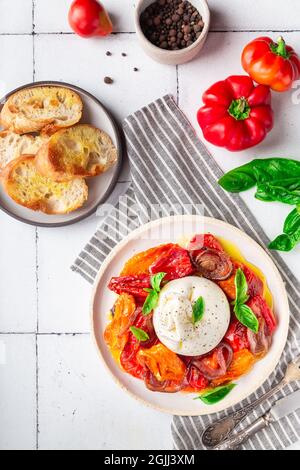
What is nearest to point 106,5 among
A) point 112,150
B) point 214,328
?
point 112,150

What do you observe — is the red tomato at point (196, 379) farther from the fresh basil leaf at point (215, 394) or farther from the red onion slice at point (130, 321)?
the red onion slice at point (130, 321)

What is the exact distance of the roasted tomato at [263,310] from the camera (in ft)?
6.02

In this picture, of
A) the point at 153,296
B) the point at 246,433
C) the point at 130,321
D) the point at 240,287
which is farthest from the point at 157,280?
the point at 246,433

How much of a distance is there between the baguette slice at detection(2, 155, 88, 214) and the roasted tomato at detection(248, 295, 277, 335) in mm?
608

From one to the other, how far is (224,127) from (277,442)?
101 cm

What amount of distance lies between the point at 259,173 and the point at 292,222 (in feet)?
0.60

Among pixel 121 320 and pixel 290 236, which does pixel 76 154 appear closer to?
pixel 121 320

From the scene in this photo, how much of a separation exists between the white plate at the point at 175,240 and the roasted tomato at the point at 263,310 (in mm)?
35

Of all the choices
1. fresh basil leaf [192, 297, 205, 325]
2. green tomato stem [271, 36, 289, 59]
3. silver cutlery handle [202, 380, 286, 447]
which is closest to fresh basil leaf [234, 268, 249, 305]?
fresh basil leaf [192, 297, 205, 325]

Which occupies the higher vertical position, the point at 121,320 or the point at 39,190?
the point at 39,190

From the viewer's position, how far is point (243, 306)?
1.82m

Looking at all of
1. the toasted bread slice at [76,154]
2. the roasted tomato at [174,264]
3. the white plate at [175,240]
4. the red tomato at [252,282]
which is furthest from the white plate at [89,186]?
the red tomato at [252,282]

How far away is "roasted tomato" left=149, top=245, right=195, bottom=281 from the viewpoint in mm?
1839

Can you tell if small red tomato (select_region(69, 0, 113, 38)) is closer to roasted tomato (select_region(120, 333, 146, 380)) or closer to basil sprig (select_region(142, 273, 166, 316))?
basil sprig (select_region(142, 273, 166, 316))
